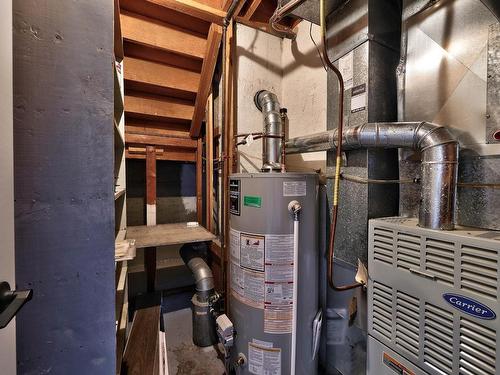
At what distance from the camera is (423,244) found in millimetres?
786

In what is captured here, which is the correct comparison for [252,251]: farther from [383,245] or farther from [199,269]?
[199,269]

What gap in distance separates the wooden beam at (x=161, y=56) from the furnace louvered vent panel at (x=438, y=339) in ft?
7.64

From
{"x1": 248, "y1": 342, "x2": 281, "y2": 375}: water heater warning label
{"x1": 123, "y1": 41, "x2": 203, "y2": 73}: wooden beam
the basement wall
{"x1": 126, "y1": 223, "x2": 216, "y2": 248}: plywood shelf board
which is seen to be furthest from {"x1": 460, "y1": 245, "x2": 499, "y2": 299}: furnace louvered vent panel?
the basement wall

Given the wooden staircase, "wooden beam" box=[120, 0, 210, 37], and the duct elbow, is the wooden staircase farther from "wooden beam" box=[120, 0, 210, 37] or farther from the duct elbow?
the duct elbow

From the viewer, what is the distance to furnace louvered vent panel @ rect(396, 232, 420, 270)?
807 millimetres

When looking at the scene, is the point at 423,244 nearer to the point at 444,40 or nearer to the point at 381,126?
the point at 381,126

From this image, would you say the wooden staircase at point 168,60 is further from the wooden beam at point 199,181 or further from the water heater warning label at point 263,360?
the water heater warning label at point 263,360

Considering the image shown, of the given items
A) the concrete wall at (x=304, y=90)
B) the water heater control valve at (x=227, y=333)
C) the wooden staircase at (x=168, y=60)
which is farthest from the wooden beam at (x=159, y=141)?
the water heater control valve at (x=227, y=333)

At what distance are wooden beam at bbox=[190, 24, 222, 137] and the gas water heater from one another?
116 centimetres

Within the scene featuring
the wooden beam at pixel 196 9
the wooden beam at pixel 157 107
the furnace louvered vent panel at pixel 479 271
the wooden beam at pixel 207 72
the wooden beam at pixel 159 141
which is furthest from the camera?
the wooden beam at pixel 159 141

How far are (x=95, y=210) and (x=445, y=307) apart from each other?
1.22 m

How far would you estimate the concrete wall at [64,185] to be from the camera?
27.6 inches

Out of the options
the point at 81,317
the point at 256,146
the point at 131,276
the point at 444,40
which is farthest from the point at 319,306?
the point at 131,276

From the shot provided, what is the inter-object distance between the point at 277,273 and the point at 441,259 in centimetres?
70
